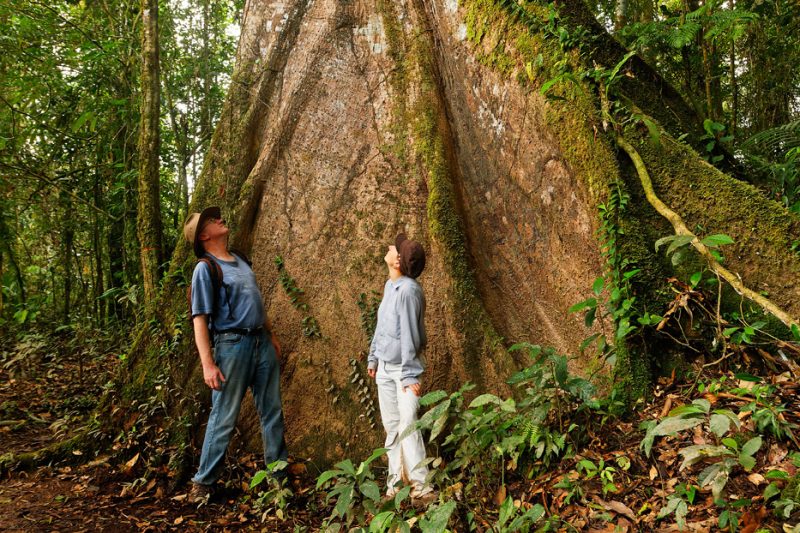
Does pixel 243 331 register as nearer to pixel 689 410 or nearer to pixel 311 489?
pixel 311 489

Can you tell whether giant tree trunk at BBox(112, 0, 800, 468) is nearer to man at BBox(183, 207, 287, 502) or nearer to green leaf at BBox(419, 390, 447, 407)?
man at BBox(183, 207, 287, 502)

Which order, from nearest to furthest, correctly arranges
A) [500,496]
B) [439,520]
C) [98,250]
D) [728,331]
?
[439,520] < [728,331] < [500,496] < [98,250]

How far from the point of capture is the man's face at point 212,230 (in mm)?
4137

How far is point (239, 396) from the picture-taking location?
4.00 metres

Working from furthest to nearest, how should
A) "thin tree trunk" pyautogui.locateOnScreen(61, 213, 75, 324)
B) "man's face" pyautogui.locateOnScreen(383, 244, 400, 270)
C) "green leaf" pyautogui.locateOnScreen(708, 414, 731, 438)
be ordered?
"thin tree trunk" pyautogui.locateOnScreen(61, 213, 75, 324), "man's face" pyautogui.locateOnScreen(383, 244, 400, 270), "green leaf" pyautogui.locateOnScreen(708, 414, 731, 438)

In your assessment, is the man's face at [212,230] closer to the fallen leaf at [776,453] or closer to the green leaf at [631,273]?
the green leaf at [631,273]

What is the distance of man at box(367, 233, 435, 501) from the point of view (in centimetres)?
366

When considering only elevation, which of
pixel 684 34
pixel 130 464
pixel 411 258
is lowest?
pixel 130 464

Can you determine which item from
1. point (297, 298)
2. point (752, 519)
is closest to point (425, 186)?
point (297, 298)

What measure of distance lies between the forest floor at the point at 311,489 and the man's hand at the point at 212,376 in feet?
3.01

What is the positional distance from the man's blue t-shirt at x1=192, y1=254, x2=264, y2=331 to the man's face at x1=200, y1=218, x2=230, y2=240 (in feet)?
0.63

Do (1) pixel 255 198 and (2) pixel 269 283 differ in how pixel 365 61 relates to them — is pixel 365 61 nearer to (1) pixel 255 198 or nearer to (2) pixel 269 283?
(1) pixel 255 198

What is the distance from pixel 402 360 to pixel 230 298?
1416 millimetres

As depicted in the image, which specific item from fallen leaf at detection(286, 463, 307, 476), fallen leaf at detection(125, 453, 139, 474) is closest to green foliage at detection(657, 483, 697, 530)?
fallen leaf at detection(286, 463, 307, 476)
